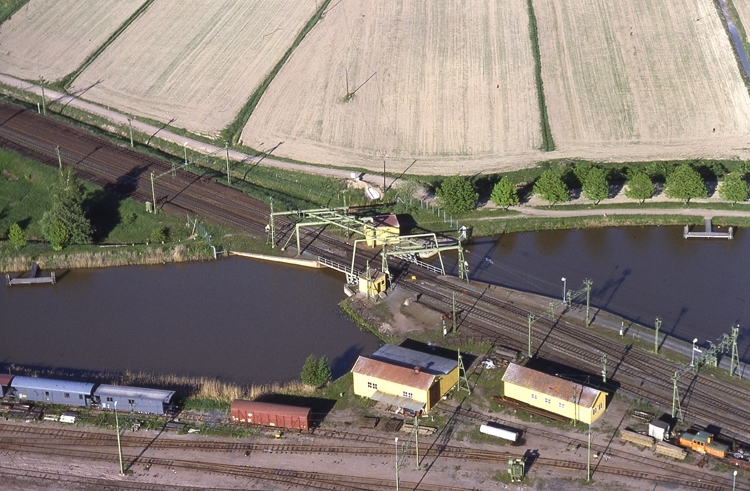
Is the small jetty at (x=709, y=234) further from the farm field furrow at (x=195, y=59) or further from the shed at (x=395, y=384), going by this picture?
the farm field furrow at (x=195, y=59)

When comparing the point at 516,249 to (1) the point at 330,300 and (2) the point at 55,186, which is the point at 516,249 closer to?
(1) the point at 330,300

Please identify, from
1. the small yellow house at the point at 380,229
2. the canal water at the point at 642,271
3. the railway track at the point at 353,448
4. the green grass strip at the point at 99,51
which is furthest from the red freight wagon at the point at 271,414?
the green grass strip at the point at 99,51

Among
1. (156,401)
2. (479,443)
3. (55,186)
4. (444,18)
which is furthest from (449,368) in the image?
(444,18)

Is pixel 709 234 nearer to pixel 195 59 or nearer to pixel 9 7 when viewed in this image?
pixel 195 59

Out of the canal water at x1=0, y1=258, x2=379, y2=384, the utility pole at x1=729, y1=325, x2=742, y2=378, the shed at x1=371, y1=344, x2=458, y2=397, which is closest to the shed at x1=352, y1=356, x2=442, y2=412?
the shed at x1=371, y1=344, x2=458, y2=397

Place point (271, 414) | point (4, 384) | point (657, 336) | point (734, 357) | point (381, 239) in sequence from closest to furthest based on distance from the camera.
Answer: point (271, 414) < point (4, 384) < point (734, 357) < point (657, 336) < point (381, 239)

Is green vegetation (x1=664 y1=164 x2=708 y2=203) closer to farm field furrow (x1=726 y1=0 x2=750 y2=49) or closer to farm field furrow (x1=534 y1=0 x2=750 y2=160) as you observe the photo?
farm field furrow (x1=534 y1=0 x2=750 y2=160)

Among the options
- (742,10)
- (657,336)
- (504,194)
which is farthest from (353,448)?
(742,10)
